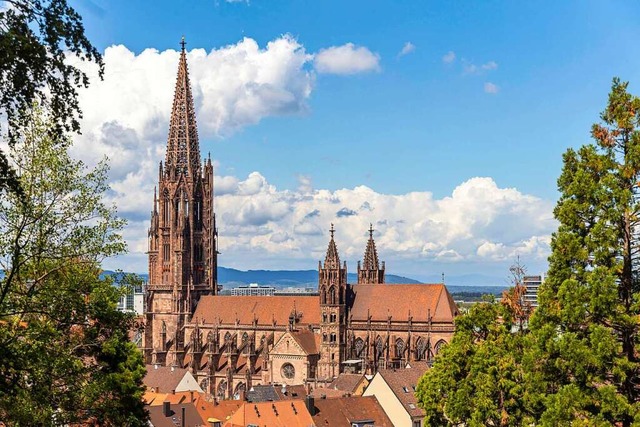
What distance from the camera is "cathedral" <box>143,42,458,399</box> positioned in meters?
99.9

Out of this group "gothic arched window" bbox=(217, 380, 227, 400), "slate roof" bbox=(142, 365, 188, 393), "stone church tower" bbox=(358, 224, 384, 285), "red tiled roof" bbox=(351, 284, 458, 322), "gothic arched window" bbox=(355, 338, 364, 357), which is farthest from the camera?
"stone church tower" bbox=(358, 224, 384, 285)

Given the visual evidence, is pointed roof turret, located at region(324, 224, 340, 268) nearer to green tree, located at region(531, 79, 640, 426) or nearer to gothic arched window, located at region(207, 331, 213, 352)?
gothic arched window, located at region(207, 331, 213, 352)

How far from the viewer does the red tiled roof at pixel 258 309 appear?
10925cm

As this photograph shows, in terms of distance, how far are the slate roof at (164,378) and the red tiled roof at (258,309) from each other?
757 inches

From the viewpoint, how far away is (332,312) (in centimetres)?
10238

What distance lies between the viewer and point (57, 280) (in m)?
24.7

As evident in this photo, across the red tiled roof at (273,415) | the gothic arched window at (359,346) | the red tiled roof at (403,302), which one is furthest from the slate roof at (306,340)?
the red tiled roof at (273,415)

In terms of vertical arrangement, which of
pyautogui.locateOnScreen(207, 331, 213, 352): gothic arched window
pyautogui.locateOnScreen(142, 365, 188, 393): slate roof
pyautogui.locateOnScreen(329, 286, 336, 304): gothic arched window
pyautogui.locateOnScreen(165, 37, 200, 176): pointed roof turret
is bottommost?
pyautogui.locateOnScreen(142, 365, 188, 393): slate roof

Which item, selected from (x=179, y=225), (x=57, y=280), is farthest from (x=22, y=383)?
(x=179, y=225)

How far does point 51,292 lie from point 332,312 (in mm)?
80046

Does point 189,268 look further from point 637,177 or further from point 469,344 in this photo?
point 637,177

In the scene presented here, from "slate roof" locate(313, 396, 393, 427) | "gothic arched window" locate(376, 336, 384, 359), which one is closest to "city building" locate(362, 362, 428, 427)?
"slate roof" locate(313, 396, 393, 427)

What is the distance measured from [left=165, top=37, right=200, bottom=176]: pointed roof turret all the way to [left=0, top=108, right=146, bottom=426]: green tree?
98465mm

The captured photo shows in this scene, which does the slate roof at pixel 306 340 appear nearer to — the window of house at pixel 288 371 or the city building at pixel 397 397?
the window of house at pixel 288 371
